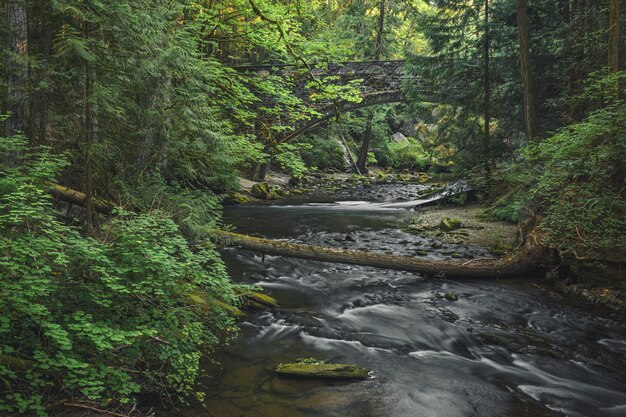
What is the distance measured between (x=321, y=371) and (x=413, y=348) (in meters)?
1.56

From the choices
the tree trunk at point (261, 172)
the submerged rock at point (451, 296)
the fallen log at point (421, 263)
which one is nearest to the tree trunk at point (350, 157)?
the tree trunk at point (261, 172)

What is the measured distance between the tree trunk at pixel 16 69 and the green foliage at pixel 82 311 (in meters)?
0.54

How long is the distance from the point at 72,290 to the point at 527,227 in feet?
25.0

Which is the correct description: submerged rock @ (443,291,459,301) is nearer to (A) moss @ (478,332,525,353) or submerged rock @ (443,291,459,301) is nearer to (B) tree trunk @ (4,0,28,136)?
(A) moss @ (478,332,525,353)

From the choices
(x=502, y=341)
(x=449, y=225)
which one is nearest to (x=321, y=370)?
(x=502, y=341)

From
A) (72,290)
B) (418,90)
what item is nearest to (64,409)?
(72,290)

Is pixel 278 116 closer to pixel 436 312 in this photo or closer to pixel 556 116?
pixel 556 116

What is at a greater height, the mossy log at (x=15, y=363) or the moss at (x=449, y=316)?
the mossy log at (x=15, y=363)

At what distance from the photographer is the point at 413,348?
5.00m

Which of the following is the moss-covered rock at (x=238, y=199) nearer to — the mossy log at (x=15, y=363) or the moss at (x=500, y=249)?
the moss at (x=500, y=249)

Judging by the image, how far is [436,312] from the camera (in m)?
5.86

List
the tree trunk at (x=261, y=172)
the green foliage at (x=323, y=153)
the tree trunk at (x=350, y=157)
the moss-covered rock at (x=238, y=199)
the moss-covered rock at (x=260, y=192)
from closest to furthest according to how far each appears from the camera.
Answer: the moss-covered rock at (x=238, y=199) → the moss-covered rock at (x=260, y=192) → the tree trunk at (x=261, y=172) → the green foliage at (x=323, y=153) → the tree trunk at (x=350, y=157)

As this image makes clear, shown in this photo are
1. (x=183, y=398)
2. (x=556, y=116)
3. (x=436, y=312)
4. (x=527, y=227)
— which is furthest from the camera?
(x=556, y=116)

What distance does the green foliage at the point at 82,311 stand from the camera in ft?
8.07
